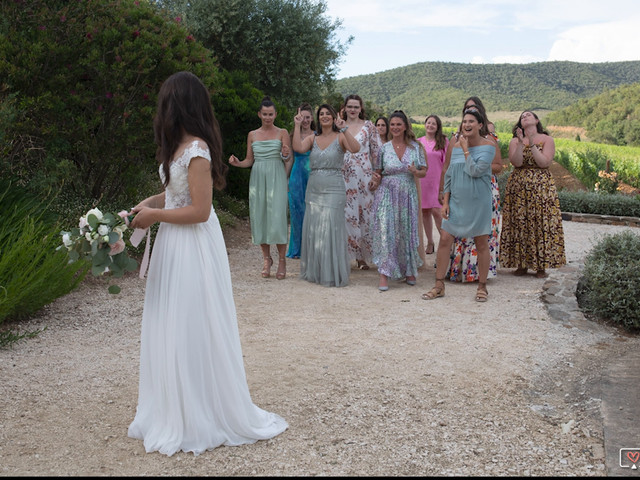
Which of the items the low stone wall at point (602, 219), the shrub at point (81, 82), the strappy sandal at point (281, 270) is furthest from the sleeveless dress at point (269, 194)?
the low stone wall at point (602, 219)

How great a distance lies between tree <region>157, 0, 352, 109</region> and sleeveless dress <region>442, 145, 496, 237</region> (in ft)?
30.2

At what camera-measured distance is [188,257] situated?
341 centimetres

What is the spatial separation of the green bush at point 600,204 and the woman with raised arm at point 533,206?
731 cm

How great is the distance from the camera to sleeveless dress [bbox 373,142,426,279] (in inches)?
299

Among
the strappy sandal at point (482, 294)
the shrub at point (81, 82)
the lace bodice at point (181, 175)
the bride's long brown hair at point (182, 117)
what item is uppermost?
the shrub at point (81, 82)

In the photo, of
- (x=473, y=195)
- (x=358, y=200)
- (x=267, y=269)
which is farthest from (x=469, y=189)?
(x=267, y=269)

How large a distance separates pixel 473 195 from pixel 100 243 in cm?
452

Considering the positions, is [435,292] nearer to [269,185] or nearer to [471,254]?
[471,254]

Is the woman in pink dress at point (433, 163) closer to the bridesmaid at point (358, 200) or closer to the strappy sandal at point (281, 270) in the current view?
the bridesmaid at point (358, 200)

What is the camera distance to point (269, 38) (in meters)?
15.8

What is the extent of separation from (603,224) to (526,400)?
1084cm

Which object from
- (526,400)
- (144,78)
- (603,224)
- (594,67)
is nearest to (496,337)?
(526,400)

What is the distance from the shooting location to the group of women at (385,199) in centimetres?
754

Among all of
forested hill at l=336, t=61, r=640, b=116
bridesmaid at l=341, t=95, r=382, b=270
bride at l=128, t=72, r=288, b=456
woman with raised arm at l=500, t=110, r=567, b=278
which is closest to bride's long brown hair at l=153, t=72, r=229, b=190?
bride at l=128, t=72, r=288, b=456
